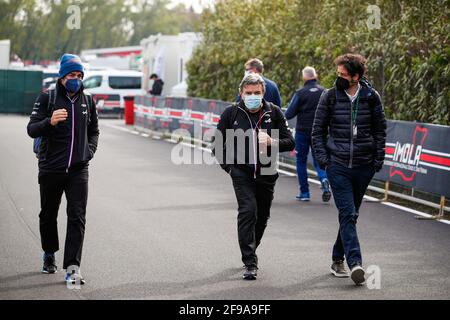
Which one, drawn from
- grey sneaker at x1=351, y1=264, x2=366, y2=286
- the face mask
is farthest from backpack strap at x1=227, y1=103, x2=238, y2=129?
grey sneaker at x1=351, y1=264, x2=366, y2=286

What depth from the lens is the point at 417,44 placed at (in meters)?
18.9

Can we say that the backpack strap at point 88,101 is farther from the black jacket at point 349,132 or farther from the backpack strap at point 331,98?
the backpack strap at point 331,98

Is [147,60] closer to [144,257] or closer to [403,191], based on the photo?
[403,191]

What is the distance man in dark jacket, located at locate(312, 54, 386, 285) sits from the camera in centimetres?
898

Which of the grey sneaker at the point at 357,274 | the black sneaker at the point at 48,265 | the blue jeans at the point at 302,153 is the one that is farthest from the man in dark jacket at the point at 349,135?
the blue jeans at the point at 302,153

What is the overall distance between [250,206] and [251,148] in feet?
1.67

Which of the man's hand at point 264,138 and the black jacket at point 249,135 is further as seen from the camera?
the black jacket at point 249,135

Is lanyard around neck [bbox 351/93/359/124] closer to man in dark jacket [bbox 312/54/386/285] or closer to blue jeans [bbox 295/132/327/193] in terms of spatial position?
man in dark jacket [bbox 312/54/386/285]

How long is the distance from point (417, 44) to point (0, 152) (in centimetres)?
969

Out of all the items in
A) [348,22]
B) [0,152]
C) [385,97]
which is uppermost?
[348,22]

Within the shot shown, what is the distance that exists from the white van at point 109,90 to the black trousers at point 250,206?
34469mm

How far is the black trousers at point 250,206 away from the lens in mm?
9242

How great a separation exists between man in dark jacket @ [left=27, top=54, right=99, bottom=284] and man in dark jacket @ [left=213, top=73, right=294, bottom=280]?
1.25 meters
